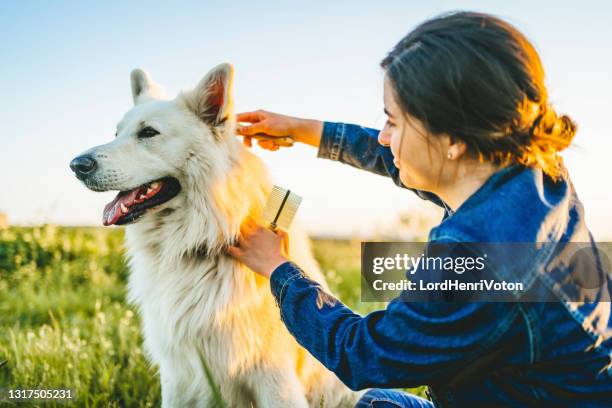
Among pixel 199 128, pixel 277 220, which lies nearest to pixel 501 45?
pixel 277 220

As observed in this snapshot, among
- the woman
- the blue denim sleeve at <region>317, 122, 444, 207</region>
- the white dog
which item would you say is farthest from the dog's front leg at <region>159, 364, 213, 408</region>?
the blue denim sleeve at <region>317, 122, 444, 207</region>

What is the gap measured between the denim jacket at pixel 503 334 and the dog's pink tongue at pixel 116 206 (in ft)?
4.53

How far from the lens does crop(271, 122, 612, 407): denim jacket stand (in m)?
1.51

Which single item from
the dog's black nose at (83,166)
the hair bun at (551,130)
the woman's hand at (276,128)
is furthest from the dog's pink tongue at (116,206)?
the hair bun at (551,130)

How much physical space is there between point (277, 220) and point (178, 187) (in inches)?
26.6

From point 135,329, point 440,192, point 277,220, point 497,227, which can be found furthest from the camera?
point 135,329

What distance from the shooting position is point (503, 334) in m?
1.51

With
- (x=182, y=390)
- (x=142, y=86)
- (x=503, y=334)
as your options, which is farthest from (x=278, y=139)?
(x=503, y=334)

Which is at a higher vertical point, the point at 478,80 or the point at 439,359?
the point at 478,80

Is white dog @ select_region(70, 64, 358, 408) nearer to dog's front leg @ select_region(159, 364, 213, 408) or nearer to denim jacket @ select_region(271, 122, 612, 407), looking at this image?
dog's front leg @ select_region(159, 364, 213, 408)

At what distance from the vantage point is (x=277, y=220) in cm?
241

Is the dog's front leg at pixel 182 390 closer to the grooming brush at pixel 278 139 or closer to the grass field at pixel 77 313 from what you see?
the grass field at pixel 77 313

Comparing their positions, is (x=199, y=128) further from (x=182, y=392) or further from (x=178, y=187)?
(x=182, y=392)

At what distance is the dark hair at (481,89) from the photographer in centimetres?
159
